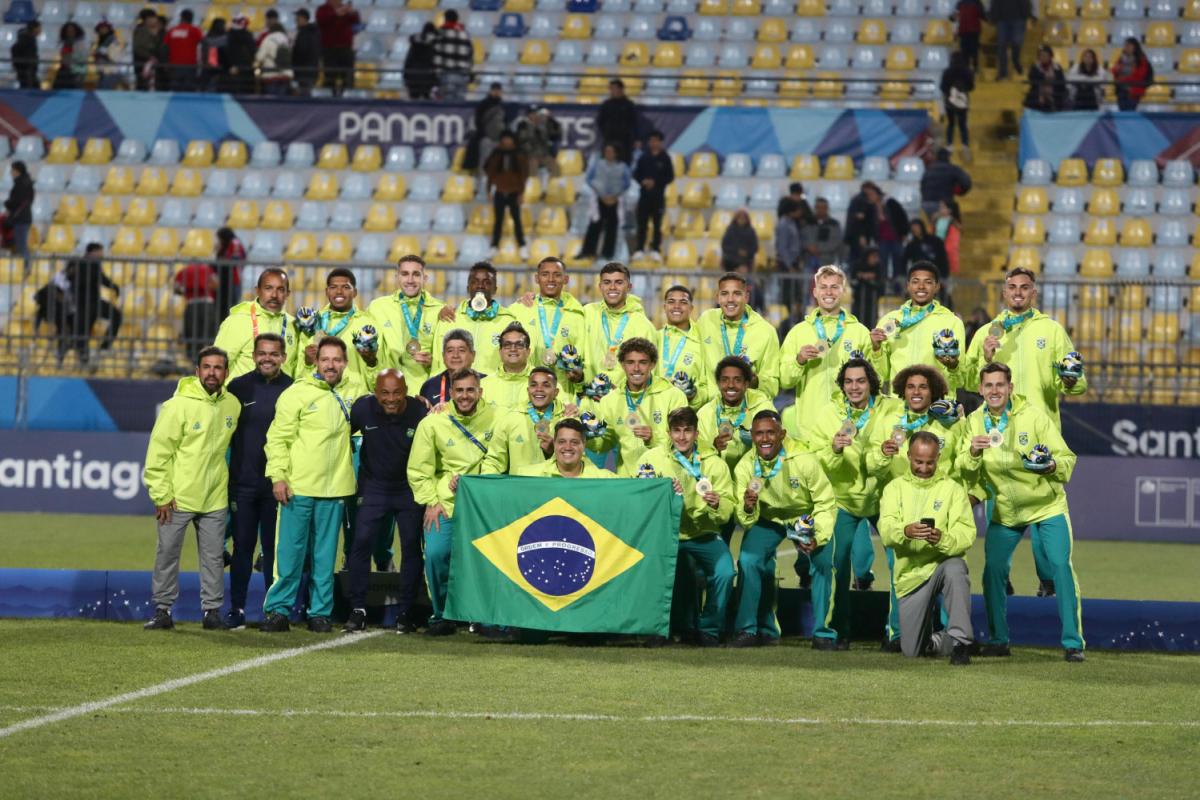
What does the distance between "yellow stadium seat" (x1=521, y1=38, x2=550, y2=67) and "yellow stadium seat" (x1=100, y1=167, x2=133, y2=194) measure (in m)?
6.05

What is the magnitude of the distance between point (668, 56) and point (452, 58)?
3.63 metres

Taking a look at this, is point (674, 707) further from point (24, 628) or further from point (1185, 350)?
point (1185, 350)

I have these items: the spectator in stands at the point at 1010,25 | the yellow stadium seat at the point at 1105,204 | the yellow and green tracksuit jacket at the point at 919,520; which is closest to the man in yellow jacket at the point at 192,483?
the yellow and green tracksuit jacket at the point at 919,520

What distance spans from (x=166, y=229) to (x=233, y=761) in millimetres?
19102

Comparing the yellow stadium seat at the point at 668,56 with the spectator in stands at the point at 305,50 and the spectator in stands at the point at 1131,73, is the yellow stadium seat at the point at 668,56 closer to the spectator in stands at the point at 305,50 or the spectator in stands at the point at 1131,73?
the spectator in stands at the point at 305,50

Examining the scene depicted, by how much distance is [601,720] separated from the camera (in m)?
9.34

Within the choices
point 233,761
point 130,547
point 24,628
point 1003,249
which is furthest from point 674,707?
point 1003,249

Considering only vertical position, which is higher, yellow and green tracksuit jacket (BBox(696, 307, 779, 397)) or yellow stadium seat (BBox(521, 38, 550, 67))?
yellow stadium seat (BBox(521, 38, 550, 67))

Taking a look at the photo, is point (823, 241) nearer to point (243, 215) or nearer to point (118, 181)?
point (243, 215)

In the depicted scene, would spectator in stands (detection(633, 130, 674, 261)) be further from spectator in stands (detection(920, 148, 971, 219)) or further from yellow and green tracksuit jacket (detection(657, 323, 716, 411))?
yellow and green tracksuit jacket (detection(657, 323, 716, 411))

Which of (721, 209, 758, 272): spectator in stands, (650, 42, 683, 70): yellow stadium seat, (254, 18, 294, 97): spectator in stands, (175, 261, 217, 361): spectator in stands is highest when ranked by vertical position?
(650, 42, 683, 70): yellow stadium seat

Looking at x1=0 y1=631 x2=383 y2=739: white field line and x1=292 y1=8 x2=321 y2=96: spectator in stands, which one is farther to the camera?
x1=292 y1=8 x2=321 y2=96: spectator in stands

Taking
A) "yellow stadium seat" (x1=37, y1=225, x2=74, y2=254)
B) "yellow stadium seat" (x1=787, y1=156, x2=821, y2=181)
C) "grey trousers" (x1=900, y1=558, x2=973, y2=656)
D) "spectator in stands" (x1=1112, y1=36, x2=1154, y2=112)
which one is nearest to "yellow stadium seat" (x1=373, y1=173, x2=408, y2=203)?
"yellow stadium seat" (x1=37, y1=225, x2=74, y2=254)

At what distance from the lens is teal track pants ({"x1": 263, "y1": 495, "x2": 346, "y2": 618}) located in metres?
A: 12.4
